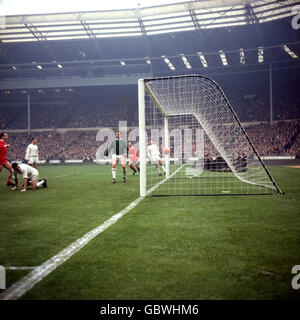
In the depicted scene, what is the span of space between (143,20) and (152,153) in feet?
79.5

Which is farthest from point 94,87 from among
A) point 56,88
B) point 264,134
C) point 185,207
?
point 185,207

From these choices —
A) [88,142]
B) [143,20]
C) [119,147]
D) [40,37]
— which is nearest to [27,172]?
[119,147]

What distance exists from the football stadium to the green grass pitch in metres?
0.02

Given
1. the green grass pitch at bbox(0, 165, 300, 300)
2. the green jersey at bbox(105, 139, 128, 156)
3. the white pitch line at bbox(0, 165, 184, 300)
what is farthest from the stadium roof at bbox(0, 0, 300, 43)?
the white pitch line at bbox(0, 165, 184, 300)

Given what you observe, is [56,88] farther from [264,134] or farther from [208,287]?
[208,287]

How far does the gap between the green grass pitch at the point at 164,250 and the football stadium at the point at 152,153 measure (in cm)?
2

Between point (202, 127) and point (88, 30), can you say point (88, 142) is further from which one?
point (202, 127)

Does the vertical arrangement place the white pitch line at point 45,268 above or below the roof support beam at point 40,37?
below

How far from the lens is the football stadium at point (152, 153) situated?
2.59m

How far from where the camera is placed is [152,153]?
535 inches

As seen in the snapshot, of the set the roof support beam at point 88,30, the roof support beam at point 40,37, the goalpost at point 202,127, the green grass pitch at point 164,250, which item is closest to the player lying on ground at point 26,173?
the green grass pitch at point 164,250

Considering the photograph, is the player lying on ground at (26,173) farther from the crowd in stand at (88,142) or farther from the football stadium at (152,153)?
the crowd in stand at (88,142)

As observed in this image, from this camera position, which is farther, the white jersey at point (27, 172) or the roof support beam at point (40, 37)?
the roof support beam at point (40, 37)
